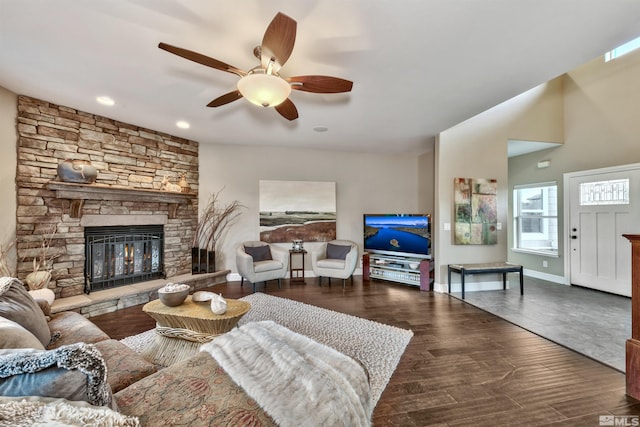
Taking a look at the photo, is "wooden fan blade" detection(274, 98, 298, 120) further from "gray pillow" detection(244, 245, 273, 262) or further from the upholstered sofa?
"gray pillow" detection(244, 245, 273, 262)

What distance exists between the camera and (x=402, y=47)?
7.04 ft

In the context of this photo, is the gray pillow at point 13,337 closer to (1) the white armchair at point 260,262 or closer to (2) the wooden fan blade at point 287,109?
(2) the wooden fan blade at point 287,109

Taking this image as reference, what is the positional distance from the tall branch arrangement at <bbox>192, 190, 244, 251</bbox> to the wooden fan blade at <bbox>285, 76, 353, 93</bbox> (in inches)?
131

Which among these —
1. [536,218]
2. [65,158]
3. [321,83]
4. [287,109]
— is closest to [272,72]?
[321,83]

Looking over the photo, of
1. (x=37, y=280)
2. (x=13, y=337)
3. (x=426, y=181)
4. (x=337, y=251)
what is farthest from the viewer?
(x=426, y=181)

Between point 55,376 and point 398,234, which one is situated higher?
point 398,234

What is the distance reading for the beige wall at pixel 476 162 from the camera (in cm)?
437

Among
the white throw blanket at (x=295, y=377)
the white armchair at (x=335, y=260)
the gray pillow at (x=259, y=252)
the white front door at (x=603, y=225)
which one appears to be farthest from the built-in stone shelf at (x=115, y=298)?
the white front door at (x=603, y=225)

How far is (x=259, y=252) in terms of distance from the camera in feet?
15.9

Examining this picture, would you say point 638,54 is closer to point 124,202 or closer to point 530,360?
point 530,360

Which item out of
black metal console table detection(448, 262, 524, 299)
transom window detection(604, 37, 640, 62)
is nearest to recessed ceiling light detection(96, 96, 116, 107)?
black metal console table detection(448, 262, 524, 299)

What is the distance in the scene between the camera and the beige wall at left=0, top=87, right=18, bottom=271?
9.65 feet

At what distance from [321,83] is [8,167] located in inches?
142

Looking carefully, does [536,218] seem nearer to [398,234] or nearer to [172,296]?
[398,234]
